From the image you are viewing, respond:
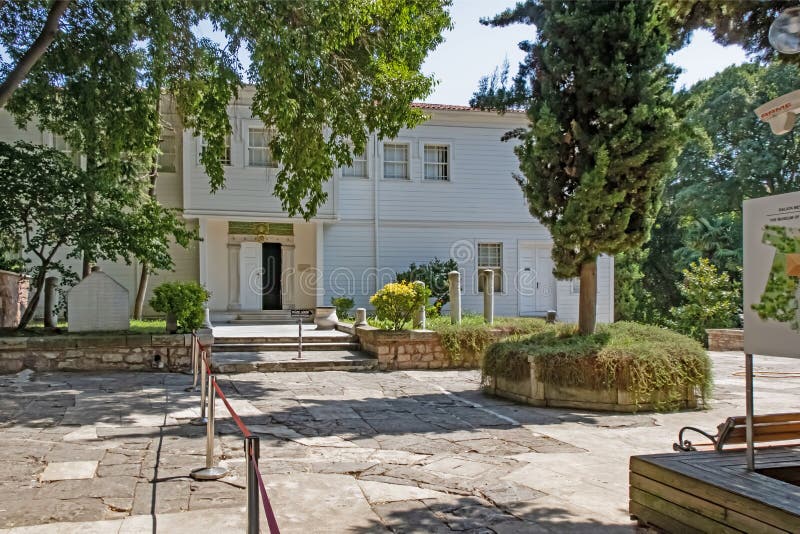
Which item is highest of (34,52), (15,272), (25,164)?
(34,52)

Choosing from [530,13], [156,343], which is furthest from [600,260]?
[156,343]

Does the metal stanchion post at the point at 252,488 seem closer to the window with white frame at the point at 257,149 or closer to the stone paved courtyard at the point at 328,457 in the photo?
the stone paved courtyard at the point at 328,457

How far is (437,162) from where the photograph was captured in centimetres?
2105

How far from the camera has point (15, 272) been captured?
579 inches

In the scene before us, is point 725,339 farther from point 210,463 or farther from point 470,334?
point 210,463

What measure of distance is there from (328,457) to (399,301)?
720cm

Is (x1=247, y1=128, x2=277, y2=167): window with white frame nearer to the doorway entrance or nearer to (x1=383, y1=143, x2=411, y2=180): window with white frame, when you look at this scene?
the doorway entrance

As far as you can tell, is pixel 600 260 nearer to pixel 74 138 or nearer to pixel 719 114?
pixel 719 114

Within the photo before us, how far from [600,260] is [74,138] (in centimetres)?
1659

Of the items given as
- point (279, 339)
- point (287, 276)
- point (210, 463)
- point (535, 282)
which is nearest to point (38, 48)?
point (210, 463)

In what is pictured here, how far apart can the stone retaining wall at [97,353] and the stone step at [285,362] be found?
0.80 m

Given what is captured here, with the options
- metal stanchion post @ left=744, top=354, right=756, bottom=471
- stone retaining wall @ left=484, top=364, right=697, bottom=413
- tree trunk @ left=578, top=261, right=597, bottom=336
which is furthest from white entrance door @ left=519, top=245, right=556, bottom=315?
metal stanchion post @ left=744, top=354, right=756, bottom=471

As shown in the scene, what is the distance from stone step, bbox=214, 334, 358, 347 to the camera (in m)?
14.2

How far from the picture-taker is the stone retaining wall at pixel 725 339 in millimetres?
18016
